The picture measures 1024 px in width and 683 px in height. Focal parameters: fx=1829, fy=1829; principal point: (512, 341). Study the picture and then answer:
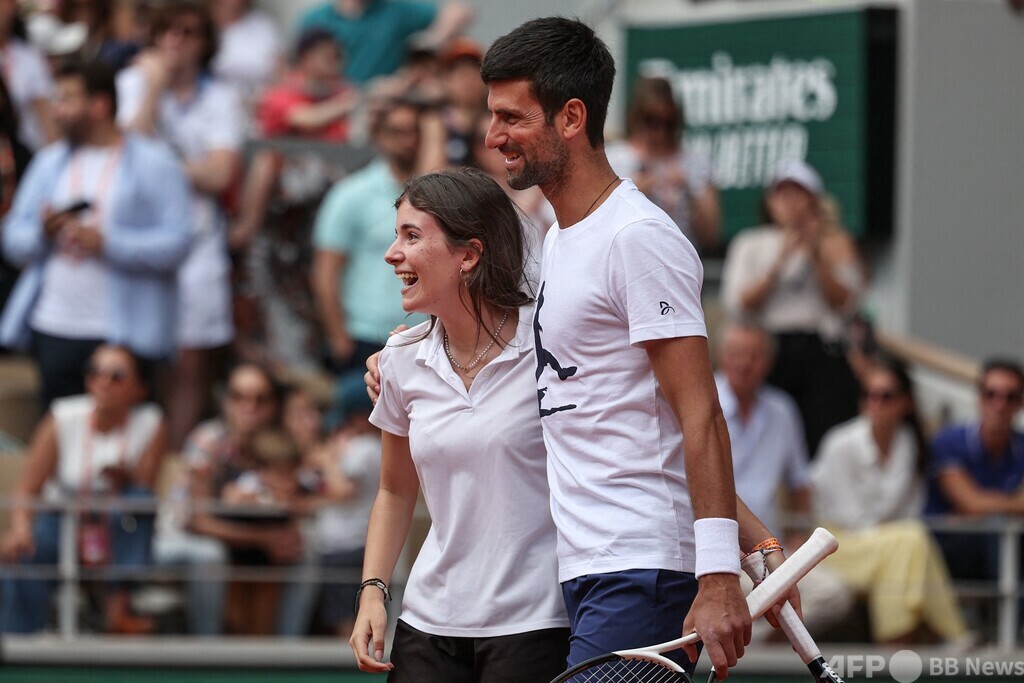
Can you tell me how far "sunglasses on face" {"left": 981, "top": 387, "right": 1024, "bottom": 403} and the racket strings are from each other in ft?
17.5

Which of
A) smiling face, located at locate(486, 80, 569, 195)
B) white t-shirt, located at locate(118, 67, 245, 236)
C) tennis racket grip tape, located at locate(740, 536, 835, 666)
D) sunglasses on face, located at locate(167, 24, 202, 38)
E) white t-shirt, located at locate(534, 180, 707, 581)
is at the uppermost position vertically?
sunglasses on face, located at locate(167, 24, 202, 38)

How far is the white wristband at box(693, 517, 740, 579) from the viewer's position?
351 cm

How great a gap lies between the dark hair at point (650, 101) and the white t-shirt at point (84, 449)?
280 centimetres

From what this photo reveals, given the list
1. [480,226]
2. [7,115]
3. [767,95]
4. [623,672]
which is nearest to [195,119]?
[7,115]

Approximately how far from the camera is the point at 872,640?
7.70 metres

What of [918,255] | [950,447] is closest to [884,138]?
[918,255]

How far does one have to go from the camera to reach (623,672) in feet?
11.6

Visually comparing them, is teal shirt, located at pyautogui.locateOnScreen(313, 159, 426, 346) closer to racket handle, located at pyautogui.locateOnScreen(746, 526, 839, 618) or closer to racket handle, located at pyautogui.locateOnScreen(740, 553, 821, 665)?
racket handle, located at pyautogui.locateOnScreen(740, 553, 821, 665)

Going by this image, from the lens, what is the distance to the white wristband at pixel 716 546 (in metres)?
3.51

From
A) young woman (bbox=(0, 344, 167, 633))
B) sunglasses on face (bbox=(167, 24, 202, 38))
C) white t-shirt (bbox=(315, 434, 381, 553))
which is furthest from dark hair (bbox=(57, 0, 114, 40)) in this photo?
white t-shirt (bbox=(315, 434, 381, 553))

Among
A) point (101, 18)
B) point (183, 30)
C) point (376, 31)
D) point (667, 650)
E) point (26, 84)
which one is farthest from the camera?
point (376, 31)

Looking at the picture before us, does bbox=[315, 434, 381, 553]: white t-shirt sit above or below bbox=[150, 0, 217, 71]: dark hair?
below

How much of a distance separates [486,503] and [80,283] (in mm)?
4711

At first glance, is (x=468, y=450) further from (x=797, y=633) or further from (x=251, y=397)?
(x=251, y=397)
